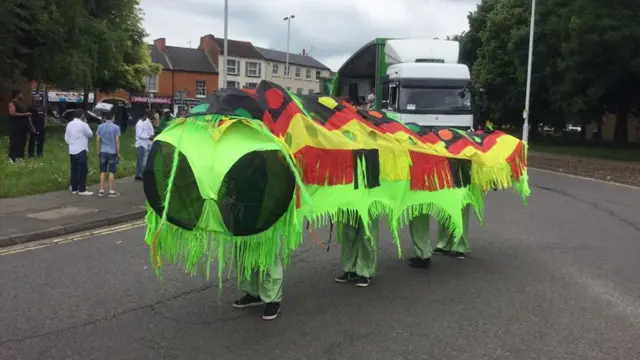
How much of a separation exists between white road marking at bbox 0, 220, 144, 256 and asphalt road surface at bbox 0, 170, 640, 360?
0.21 meters

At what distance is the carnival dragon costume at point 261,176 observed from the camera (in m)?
4.11

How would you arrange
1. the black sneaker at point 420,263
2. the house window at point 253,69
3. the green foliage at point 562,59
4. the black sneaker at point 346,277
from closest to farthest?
the black sneaker at point 346,277
the black sneaker at point 420,263
the green foliage at point 562,59
the house window at point 253,69

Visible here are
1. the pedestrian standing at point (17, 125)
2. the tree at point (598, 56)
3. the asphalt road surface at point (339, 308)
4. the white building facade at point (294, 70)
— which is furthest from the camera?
the white building facade at point (294, 70)

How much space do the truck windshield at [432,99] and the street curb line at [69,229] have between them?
378 inches

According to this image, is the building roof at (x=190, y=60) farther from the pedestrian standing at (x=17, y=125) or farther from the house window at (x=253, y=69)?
→ the pedestrian standing at (x=17, y=125)

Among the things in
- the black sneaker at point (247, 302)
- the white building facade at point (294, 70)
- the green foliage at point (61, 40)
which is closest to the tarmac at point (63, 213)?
the black sneaker at point (247, 302)

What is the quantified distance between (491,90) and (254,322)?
34.8 metres

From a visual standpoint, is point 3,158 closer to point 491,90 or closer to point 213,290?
point 213,290

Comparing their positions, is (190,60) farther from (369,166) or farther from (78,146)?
(369,166)

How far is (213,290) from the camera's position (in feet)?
18.7

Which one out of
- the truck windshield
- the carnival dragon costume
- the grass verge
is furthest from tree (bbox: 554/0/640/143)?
the carnival dragon costume

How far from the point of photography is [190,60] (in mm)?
66438

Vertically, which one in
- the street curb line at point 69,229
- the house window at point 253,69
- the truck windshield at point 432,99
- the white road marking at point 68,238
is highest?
the house window at point 253,69

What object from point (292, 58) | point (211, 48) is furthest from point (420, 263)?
point (292, 58)
